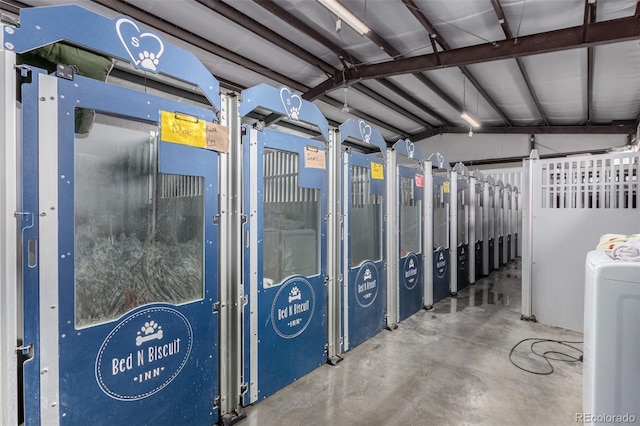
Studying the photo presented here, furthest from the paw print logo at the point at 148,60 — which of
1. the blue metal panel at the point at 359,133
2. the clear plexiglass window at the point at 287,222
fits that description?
the blue metal panel at the point at 359,133

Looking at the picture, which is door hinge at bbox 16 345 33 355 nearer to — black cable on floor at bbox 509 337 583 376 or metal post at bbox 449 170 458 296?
black cable on floor at bbox 509 337 583 376

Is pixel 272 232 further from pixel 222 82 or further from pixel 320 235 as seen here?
pixel 222 82

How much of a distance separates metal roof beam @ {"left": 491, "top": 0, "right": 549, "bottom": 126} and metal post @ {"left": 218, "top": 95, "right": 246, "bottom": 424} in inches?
134

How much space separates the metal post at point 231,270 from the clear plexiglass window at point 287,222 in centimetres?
28

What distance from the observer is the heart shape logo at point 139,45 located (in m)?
1.57

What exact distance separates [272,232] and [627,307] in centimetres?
197

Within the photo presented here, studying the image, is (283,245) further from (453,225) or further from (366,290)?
(453,225)

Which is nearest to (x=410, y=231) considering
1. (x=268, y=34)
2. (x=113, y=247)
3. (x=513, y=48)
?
(x=513, y=48)

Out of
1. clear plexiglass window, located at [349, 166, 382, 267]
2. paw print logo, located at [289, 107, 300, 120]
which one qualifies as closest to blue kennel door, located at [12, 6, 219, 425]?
paw print logo, located at [289, 107, 300, 120]

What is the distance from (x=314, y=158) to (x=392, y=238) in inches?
59.9

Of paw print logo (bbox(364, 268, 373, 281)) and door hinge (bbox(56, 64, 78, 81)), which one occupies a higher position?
door hinge (bbox(56, 64, 78, 81))

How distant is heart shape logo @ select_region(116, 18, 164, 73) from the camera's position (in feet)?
5.14

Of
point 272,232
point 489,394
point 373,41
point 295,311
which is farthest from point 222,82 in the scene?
point 489,394

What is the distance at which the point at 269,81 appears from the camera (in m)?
5.75
